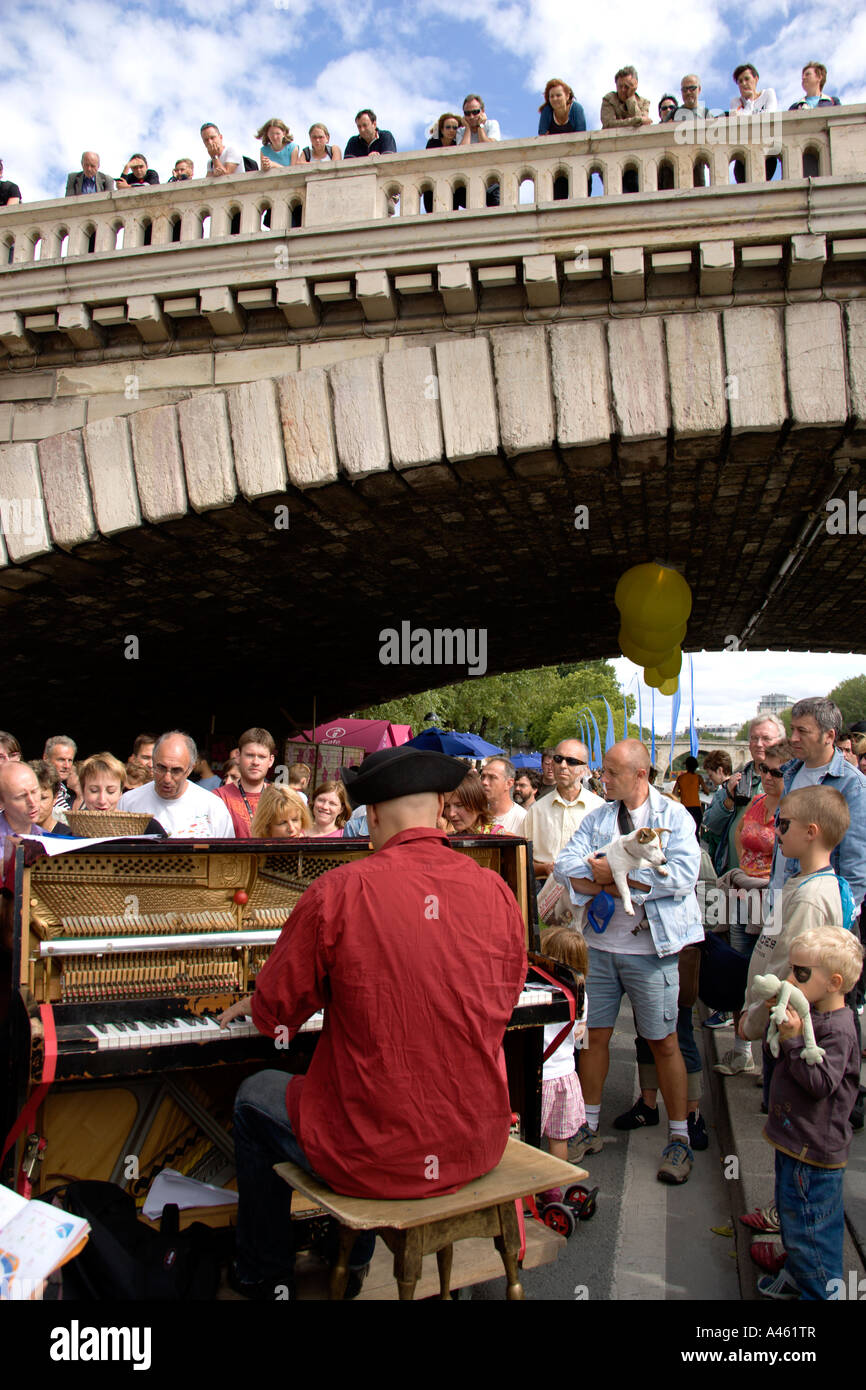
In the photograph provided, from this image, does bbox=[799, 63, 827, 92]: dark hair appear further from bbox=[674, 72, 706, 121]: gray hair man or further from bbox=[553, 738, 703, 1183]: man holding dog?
bbox=[553, 738, 703, 1183]: man holding dog

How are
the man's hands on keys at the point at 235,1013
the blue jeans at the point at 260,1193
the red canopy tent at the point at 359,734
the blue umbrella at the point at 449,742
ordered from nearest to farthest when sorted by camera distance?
the blue jeans at the point at 260,1193 < the man's hands on keys at the point at 235,1013 < the blue umbrella at the point at 449,742 < the red canopy tent at the point at 359,734

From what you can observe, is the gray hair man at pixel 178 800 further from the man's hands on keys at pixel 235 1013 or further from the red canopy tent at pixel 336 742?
the red canopy tent at pixel 336 742

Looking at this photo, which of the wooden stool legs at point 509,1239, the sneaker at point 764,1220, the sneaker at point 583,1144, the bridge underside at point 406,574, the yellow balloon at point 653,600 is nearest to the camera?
the wooden stool legs at point 509,1239

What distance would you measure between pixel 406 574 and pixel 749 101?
554cm

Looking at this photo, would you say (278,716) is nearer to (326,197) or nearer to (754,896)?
(326,197)

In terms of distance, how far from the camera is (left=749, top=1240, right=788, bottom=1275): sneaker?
10.7 feet

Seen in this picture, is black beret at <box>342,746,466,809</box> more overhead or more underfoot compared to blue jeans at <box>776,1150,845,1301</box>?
more overhead

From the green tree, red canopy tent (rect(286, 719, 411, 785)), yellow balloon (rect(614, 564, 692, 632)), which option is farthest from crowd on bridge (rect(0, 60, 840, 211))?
the green tree

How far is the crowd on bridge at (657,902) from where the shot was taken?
293 centimetres

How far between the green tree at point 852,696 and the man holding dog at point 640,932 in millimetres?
103867

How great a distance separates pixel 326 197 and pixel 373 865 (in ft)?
21.0

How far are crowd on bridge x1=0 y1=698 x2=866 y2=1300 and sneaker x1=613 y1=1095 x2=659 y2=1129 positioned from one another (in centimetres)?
1

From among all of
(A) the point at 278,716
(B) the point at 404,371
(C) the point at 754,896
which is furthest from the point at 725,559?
(A) the point at 278,716

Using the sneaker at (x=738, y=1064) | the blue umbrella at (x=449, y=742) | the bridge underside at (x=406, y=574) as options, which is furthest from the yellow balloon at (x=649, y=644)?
the sneaker at (x=738, y=1064)
